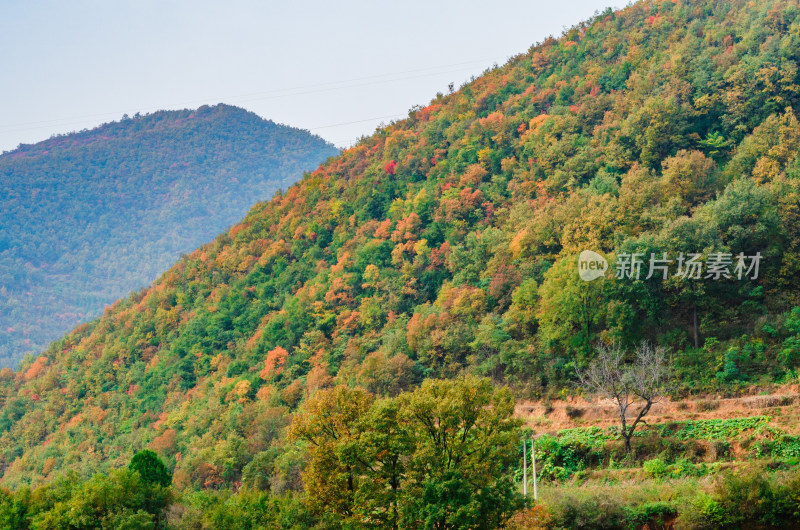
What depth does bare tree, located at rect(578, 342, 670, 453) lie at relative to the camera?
3438 cm

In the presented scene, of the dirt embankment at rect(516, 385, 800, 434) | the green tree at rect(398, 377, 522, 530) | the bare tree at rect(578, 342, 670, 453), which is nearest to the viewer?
the green tree at rect(398, 377, 522, 530)

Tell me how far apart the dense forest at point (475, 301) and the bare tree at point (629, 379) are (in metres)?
1.00

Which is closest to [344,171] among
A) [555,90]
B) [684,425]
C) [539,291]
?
[555,90]

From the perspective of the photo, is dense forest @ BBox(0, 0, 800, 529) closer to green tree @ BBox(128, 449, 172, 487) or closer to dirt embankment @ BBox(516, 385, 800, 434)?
dirt embankment @ BBox(516, 385, 800, 434)

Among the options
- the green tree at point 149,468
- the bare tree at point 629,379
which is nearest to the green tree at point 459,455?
the bare tree at point 629,379

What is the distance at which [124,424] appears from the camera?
71.2 m

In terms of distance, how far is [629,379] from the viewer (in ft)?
117

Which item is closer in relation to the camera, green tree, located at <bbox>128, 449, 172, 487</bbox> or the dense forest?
the dense forest

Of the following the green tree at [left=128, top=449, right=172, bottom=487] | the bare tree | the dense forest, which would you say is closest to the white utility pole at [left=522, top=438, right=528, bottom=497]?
the dense forest

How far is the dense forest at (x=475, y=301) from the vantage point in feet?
94.8

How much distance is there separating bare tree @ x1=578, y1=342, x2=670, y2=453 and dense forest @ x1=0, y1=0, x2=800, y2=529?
100cm

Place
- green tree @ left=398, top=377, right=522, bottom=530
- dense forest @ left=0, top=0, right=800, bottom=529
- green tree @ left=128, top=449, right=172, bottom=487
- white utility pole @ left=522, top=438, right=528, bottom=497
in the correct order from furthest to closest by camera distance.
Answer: green tree @ left=128, top=449, right=172, bottom=487, white utility pole @ left=522, top=438, right=528, bottom=497, dense forest @ left=0, top=0, right=800, bottom=529, green tree @ left=398, top=377, right=522, bottom=530

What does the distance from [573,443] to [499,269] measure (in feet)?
54.2

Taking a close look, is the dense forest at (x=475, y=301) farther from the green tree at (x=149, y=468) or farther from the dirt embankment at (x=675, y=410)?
the green tree at (x=149, y=468)
